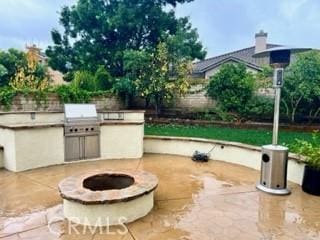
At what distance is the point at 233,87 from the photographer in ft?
31.1

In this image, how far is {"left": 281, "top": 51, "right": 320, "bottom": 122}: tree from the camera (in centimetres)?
817

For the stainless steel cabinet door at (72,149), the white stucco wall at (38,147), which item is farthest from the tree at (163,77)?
the white stucco wall at (38,147)

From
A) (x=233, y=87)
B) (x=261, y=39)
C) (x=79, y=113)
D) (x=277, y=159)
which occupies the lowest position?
(x=277, y=159)

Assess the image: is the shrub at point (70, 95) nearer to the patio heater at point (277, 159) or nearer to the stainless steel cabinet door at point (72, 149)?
the stainless steel cabinet door at point (72, 149)

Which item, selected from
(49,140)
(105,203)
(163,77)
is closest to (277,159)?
(105,203)

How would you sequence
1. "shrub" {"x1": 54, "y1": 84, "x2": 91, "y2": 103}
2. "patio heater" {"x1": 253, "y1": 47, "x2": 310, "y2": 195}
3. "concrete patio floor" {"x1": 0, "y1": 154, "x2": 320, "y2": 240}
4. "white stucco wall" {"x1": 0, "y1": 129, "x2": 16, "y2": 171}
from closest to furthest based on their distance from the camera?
"concrete patio floor" {"x1": 0, "y1": 154, "x2": 320, "y2": 240} < "patio heater" {"x1": 253, "y1": 47, "x2": 310, "y2": 195} < "white stucco wall" {"x1": 0, "y1": 129, "x2": 16, "y2": 171} < "shrub" {"x1": 54, "y1": 84, "x2": 91, "y2": 103}

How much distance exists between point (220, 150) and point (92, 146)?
2.85 metres

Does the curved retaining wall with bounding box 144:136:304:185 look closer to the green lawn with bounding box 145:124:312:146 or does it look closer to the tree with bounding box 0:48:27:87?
the green lawn with bounding box 145:124:312:146

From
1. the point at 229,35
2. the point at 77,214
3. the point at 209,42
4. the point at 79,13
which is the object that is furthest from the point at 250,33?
the point at 77,214

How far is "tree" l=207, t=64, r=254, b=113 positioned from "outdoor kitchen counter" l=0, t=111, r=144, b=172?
3813mm

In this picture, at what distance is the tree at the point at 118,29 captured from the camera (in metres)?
11.0

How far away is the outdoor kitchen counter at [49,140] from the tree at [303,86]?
484 cm

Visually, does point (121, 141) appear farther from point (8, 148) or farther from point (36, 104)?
point (36, 104)

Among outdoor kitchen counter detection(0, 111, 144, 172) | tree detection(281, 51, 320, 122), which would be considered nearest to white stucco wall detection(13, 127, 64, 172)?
outdoor kitchen counter detection(0, 111, 144, 172)
